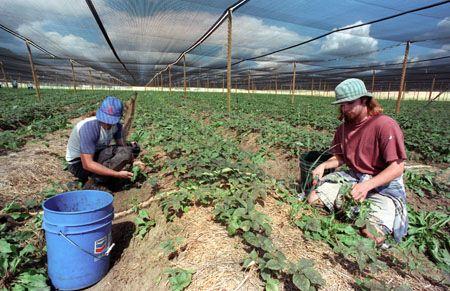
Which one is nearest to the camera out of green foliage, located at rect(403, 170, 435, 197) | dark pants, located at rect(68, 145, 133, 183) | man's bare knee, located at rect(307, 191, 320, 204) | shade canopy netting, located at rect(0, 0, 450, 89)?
man's bare knee, located at rect(307, 191, 320, 204)

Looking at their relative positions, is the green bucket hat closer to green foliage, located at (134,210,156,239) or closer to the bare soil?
the bare soil

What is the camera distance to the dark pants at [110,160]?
3480mm

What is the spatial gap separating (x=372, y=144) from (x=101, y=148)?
3.15m

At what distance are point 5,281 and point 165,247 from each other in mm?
1107

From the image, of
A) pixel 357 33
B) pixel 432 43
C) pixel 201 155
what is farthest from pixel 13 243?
pixel 432 43

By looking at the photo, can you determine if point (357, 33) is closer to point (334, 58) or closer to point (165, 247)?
point (334, 58)

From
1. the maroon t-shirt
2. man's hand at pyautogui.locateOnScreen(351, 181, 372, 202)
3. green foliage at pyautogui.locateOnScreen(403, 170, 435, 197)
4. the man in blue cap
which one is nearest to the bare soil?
the man in blue cap

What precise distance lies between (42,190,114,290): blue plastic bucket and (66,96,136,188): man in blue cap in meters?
0.94

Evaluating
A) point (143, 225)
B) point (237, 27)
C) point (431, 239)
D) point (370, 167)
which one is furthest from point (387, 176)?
point (237, 27)

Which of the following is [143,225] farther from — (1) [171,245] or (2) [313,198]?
(2) [313,198]

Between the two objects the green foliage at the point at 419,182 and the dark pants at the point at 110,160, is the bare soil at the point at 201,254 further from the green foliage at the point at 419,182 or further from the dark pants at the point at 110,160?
the green foliage at the point at 419,182

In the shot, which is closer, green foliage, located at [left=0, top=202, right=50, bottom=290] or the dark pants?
green foliage, located at [left=0, top=202, right=50, bottom=290]

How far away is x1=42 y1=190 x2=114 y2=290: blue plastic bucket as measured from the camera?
2.01 metres

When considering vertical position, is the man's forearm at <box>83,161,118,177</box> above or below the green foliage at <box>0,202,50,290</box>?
above
